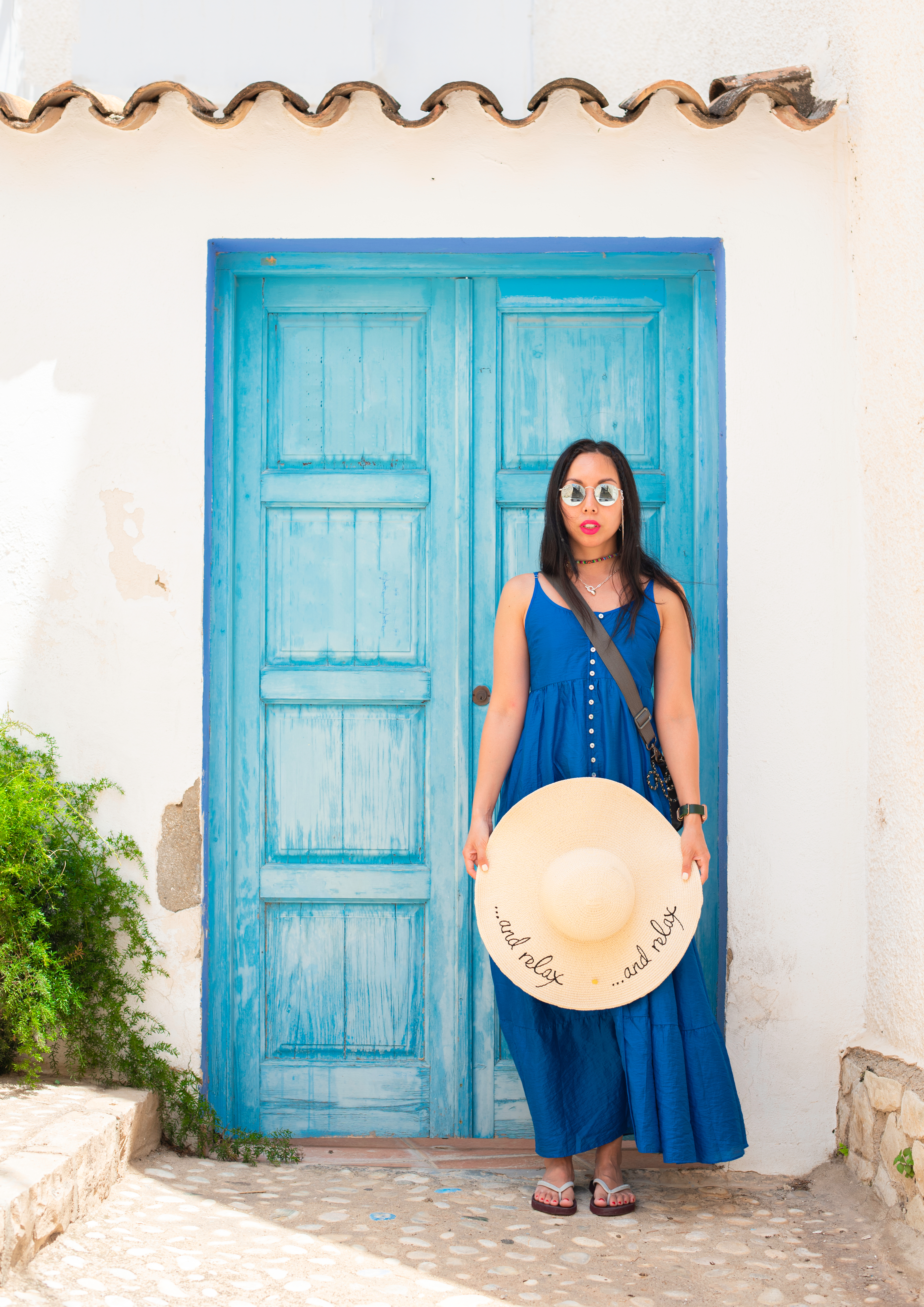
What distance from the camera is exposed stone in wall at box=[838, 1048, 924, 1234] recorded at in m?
2.32

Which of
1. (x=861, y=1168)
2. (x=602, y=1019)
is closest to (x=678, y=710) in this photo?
(x=602, y=1019)

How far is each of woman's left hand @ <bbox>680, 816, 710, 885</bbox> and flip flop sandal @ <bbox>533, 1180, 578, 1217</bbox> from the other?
0.86 m

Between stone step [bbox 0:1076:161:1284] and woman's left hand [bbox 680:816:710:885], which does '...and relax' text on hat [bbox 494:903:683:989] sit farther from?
stone step [bbox 0:1076:161:1284]

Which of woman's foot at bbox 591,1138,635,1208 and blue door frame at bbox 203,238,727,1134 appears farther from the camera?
blue door frame at bbox 203,238,727,1134

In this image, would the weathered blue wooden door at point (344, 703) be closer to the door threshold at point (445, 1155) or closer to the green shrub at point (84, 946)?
the door threshold at point (445, 1155)

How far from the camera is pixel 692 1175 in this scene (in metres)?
2.74

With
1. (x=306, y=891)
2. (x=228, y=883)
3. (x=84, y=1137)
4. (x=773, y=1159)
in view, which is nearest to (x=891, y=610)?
(x=773, y=1159)

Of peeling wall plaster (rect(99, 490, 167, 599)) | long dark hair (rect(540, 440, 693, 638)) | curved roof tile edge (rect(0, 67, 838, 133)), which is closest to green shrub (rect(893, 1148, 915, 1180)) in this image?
long dark hair (rect(540, 440, 693, 638))

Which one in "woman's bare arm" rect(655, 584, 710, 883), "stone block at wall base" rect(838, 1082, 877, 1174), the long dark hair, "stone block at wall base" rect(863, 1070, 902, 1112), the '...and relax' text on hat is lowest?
"stone block at wall base" rect(838, 1082, 877, 1174)

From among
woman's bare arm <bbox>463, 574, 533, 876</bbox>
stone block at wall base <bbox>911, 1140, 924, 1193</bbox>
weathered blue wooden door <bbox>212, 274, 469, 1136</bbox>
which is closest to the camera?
stone block at wall base <bbox>911, 1140, 924, 1193</bbox>

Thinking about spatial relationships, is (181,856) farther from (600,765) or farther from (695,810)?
(695,810)

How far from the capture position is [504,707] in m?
2.52

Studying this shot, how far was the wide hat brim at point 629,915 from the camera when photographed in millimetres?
2367

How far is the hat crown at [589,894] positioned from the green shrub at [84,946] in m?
1.24
